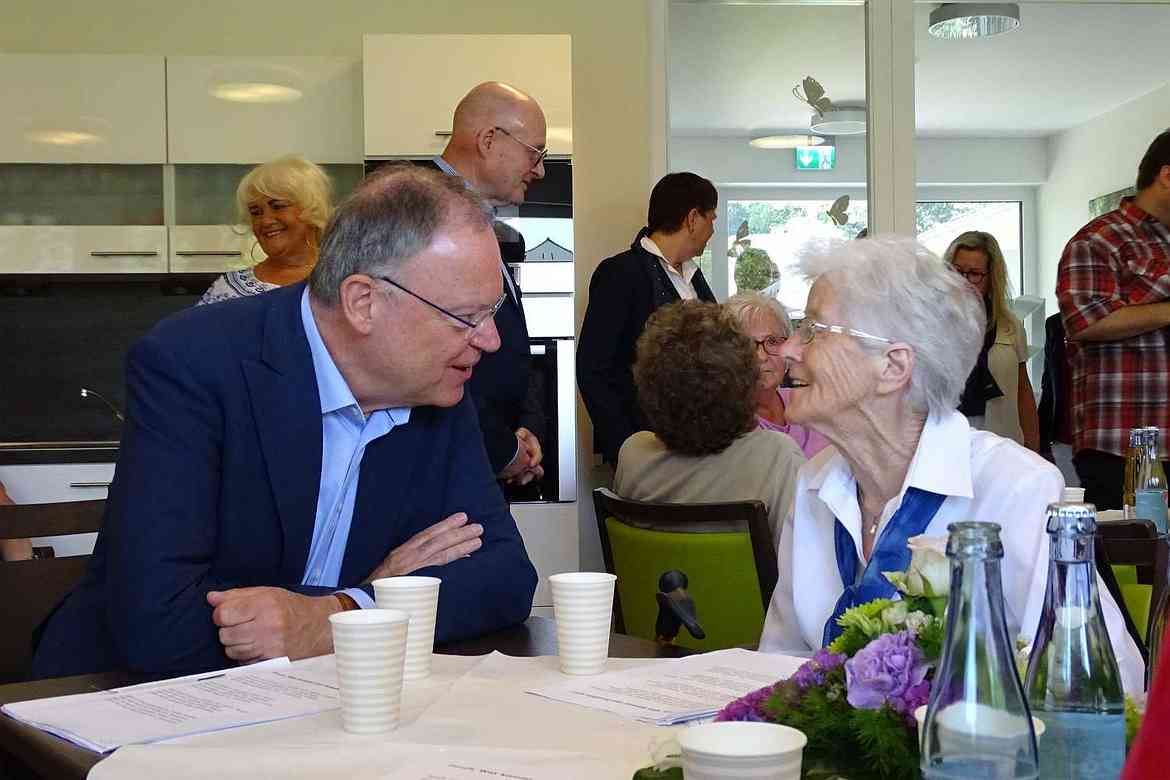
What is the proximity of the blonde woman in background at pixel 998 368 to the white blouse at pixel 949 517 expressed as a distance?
3343 mm

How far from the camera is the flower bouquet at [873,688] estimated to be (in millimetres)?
809

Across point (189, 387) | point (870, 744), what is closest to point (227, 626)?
point (189, 387)


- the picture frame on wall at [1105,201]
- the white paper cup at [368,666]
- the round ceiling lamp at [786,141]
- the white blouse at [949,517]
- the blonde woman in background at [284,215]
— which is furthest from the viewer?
the picture frame on wall at [1105,201]

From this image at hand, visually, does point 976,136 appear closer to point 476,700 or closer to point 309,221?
point 309,221

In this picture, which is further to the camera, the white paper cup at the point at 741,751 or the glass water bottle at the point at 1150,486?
the glass water bottle at the point at 1150,486

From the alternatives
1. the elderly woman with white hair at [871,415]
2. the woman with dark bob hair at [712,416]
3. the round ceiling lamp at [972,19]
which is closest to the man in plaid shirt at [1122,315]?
the woman with dark bob hair at [712,416]

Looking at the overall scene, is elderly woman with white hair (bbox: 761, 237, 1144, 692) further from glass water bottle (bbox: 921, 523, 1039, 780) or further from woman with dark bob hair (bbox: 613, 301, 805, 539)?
glass water bottle (bbox: 921, 523, 1039, 780)

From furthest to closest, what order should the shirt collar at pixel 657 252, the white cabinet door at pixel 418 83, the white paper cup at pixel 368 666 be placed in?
the white cabinet door at pixel 418 83 < the shirt collar at pixel 657 252 < the white paper cup at pixel 368 666

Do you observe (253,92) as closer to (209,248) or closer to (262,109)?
(262,109)

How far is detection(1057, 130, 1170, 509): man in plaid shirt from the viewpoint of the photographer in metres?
3.88

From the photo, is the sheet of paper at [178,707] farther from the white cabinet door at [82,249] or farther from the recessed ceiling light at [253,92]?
the recessed ceiling light at [253,92]

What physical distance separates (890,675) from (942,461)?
0.94 meters

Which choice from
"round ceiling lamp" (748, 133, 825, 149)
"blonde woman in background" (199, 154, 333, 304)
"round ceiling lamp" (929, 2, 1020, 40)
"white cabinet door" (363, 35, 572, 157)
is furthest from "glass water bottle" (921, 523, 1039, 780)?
"round ceiling lamp" (929, 2, 1020, 40)

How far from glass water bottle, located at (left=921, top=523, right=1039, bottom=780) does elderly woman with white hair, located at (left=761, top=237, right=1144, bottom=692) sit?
1.01 meters
